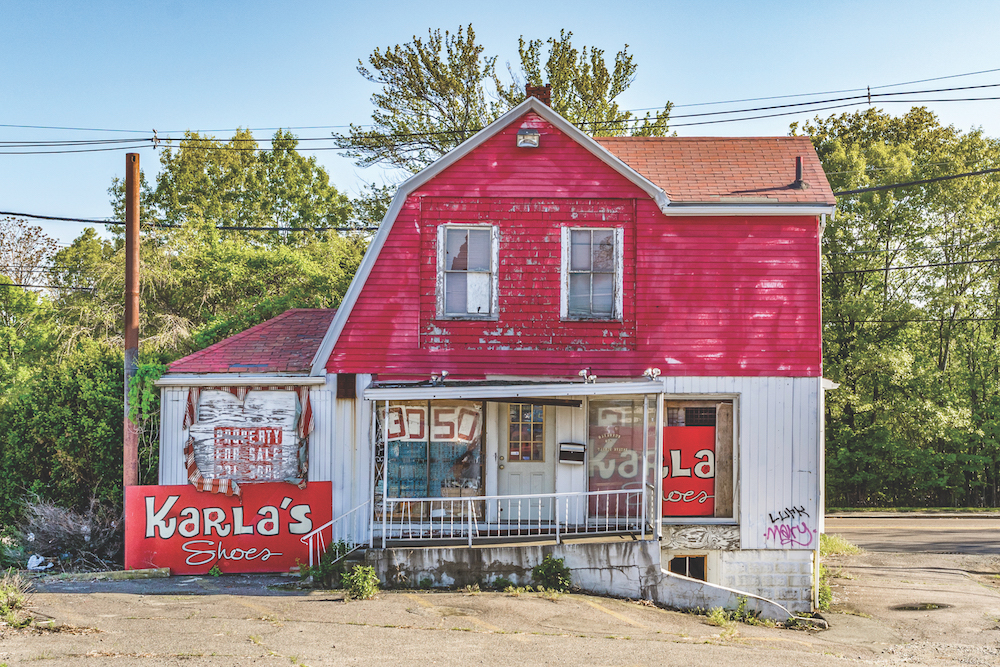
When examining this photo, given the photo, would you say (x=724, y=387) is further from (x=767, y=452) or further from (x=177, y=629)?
(x=177, y=629)

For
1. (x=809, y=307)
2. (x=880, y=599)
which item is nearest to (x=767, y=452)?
(x=809, y=307)

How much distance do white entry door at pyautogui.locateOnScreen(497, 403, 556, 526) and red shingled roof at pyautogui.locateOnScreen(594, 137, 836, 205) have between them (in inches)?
163

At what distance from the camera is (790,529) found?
1287 cm

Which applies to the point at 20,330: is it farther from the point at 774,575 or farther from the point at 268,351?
the point at 774,575

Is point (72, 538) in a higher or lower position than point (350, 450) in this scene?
lower

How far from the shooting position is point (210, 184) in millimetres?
35094

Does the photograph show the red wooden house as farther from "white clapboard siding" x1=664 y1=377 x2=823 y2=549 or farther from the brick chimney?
the brick chimney

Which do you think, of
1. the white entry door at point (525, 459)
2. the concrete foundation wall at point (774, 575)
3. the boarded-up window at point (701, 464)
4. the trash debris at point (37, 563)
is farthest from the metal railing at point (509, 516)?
the trash debris at point (37, 563)

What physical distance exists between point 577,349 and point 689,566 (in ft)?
12.7

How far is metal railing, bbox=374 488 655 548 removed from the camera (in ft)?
42.3

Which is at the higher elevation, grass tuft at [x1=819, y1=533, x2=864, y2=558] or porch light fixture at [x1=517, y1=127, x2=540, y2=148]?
porch light fixture at [x1=517, y1=127, x2=540, y2=148]

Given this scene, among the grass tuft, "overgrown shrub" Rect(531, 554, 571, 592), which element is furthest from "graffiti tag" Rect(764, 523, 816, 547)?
the grass tuft

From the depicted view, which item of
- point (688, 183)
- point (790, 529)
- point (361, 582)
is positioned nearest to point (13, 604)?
point (361, 582)

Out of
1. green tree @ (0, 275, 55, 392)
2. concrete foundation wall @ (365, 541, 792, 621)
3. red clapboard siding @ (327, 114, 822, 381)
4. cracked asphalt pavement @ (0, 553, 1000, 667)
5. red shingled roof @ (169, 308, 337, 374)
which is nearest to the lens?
cracked asphalt pavement @ (0, 553, 1000, 667)
